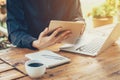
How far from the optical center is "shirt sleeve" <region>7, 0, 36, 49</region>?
1439 mm

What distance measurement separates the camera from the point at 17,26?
1530 mm

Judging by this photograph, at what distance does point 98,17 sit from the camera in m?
2.53

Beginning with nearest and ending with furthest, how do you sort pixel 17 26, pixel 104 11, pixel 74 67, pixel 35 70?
pixel 35 70
pixel 74 67
pixel 17 26
pixel 104 11

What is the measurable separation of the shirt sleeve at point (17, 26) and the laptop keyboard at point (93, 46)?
1.03 feet

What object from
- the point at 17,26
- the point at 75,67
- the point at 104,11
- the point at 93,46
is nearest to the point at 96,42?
the point at 93,46

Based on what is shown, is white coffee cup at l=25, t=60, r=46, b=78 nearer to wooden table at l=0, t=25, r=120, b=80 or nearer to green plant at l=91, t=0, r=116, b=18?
wooden table at l=0, t=25, r=120, b=80

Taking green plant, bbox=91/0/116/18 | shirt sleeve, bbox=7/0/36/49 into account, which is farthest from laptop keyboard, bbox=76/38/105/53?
green plant, bbox=91/0/116/18

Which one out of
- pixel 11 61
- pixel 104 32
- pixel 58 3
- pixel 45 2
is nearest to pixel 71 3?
pixel 58 3

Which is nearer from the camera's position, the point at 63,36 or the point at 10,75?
the point at 10,75

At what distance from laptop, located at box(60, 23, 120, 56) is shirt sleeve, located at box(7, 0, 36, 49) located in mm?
230

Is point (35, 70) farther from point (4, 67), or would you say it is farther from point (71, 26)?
point (71, 26)

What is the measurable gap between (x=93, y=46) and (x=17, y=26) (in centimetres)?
52

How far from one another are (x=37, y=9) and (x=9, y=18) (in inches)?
10.8

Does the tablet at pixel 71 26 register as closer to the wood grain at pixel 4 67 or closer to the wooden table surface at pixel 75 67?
the wooden table surface at pixel 75 67
